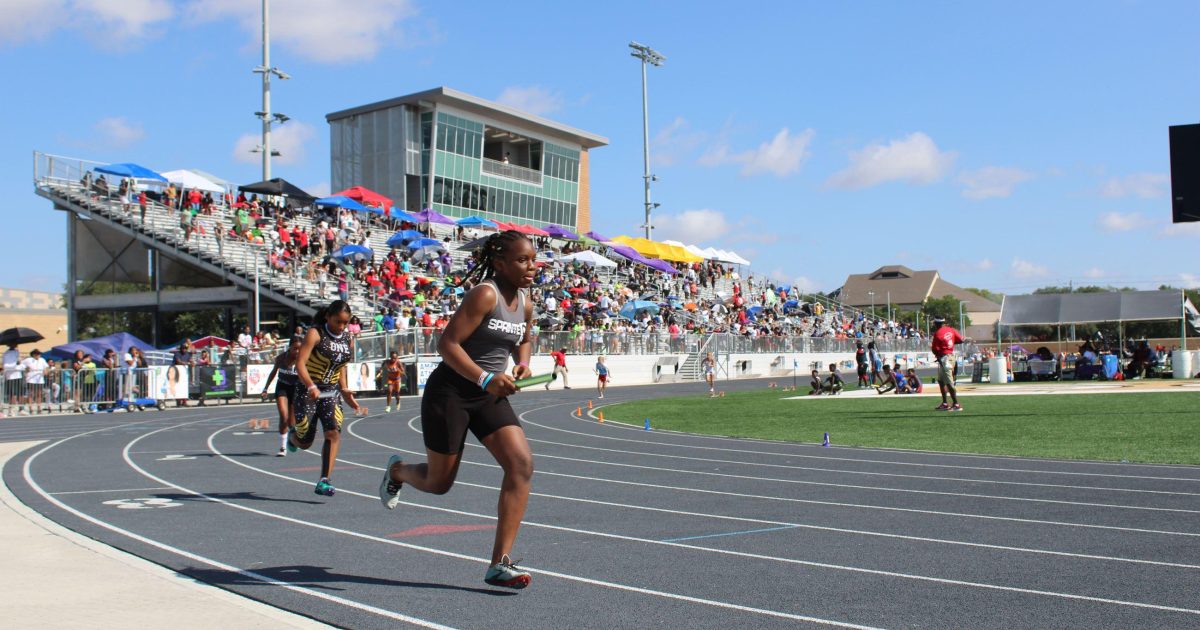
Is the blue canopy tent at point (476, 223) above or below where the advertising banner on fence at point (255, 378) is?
above

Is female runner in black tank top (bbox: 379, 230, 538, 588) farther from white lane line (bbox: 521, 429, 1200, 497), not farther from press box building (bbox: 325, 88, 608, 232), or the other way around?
press box building (bbox: 325, 88, 608, 232)

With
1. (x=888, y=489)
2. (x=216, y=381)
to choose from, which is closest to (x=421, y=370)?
(x=216, y=381)

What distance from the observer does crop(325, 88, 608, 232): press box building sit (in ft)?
219

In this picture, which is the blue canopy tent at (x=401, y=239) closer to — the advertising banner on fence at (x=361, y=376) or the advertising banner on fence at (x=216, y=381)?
the advertising banner on fence at (x=361, y=376)

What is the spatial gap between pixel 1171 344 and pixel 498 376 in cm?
6508

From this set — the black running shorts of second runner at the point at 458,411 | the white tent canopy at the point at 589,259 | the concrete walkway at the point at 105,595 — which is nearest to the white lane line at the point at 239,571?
the concrete walkway at the point at 105,595

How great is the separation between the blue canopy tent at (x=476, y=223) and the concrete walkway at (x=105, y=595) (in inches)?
1759

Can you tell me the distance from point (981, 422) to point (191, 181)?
3470 centimetres

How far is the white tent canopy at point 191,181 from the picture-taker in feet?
139

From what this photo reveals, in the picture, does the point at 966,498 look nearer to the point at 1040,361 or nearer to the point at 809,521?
the point at 809,521

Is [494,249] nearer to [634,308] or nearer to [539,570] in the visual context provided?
[539,570]

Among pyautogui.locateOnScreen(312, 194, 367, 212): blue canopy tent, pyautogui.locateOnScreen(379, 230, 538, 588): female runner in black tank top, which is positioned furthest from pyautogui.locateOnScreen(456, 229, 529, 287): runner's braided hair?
pyautogui.locateOnScreen(312, 194, 367, 212): blue canopy tent

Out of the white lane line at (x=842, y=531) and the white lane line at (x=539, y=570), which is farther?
the white lane line at (x=842, y=531)

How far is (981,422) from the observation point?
1834cm
